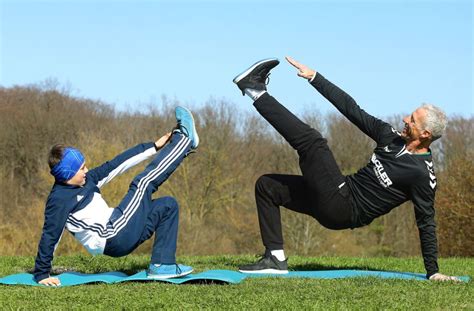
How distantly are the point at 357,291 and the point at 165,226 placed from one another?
194 centimetres

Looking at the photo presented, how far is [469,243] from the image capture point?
82.5 feet

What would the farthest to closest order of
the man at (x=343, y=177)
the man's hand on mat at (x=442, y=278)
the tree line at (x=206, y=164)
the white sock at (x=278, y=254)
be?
1. the tree line at (x=206, y=164)
2. the white sock at (x=278, y=254)
3. the man at (x=343, y=177)
4. the man's hand on mat at (x=442, y=278)

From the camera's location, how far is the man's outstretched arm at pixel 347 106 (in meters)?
7.38

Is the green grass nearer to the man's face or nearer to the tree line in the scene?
the man's face

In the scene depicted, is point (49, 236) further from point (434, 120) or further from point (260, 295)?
point (434, 120)

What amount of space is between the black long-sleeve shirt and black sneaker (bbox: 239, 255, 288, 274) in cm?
90

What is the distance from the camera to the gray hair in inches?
274

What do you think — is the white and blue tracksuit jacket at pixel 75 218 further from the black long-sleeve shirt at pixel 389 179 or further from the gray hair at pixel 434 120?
the gray hair at pixel 434 120

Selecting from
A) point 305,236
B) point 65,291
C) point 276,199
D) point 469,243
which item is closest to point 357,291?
point 276,199

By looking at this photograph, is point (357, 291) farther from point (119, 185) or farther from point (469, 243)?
point (119, 185)

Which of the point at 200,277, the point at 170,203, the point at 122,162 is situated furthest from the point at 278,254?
the point at 122,162

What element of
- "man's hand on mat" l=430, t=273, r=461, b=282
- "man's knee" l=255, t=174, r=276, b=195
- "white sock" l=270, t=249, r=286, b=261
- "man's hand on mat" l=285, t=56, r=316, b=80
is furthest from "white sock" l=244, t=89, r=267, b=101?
"man's hand on mat" l=430, t=273, r=461, b=282

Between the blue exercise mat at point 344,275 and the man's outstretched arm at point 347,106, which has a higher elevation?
the man's outstretched arm at point 347,106

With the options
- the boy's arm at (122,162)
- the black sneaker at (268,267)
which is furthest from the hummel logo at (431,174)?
the boy's arm at (122,162)
